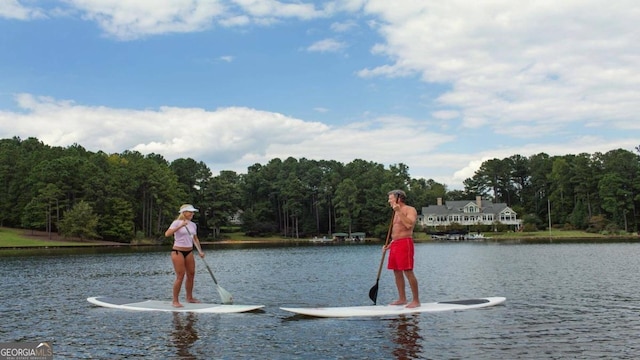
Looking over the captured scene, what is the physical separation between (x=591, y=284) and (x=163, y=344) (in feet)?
60.7

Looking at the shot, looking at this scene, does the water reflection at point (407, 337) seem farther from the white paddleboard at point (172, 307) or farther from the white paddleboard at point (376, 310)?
the white paddleboard at point (172, 307)

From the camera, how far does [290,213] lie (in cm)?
13112

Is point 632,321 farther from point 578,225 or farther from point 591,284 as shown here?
A: point 578,225

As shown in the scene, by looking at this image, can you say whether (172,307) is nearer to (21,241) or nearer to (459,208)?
(21,241)

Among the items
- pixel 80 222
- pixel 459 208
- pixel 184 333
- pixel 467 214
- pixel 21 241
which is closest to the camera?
pixel 184 333

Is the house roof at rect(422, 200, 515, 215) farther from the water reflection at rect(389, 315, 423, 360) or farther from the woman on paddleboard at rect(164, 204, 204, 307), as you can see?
the water reflection at rect(389, 315, 423, 360)

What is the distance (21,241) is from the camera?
79312 mm

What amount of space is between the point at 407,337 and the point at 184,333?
5194mm

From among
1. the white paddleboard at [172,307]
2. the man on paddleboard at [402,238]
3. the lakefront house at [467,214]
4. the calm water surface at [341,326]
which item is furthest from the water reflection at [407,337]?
the lakefront house at [467,214]

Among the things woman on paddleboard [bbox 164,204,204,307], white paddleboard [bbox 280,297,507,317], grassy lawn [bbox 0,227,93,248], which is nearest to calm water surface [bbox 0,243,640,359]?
white paddleboard [bbox 280,297,507,317]

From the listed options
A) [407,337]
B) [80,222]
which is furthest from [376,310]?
[80,222]

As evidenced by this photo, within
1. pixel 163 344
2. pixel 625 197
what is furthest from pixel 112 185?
pixel 625 197

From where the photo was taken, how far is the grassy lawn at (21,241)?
76.6m

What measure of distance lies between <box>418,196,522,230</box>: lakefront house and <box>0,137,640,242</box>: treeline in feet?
17.6
